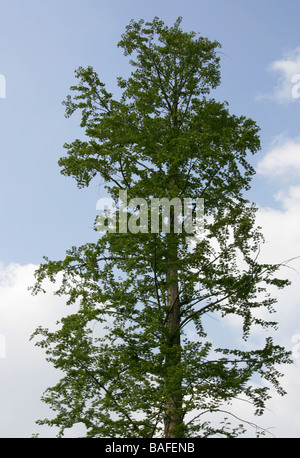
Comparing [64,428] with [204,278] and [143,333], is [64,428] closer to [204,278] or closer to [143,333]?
[143,333]

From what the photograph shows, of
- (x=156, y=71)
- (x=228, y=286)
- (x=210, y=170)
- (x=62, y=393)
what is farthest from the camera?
(x=156, y=71)

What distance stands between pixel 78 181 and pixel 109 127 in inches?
70.3

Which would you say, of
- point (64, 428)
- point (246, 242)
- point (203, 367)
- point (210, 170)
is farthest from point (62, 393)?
point (210, 170)

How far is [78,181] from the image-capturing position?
45.0ft

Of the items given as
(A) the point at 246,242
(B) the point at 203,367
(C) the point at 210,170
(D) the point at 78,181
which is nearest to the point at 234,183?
(C) the point at 210,170

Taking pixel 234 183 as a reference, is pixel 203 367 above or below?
below

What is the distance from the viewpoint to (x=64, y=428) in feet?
33.8
